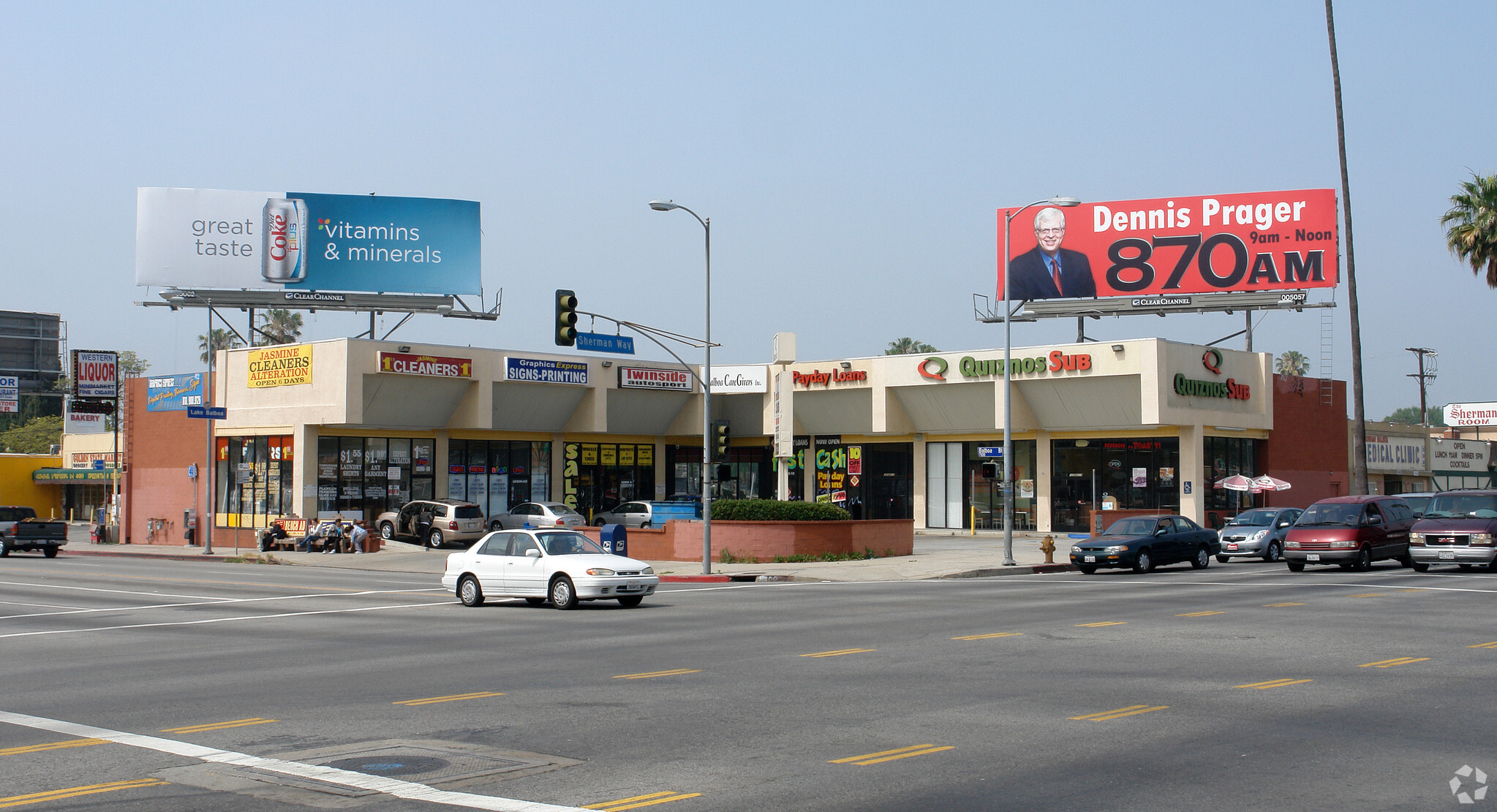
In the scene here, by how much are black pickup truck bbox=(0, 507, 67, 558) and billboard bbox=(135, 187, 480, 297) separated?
10732 millimetres

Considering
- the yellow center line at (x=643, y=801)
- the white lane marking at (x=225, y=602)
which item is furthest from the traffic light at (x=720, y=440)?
the yellow center line at (x=643, y=801)

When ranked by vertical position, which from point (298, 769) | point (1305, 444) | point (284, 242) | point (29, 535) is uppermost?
point (284, 242)

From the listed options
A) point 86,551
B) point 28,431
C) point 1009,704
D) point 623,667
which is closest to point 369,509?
point 86,551

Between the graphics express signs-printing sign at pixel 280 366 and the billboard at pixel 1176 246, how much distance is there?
2702 cm

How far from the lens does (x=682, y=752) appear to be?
9.27 m

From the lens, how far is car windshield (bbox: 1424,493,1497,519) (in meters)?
29.3

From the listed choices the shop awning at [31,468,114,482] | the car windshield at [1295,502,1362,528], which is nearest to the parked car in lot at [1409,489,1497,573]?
the car windshield at [1295,502,1362,528]

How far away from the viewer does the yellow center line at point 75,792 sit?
780cm

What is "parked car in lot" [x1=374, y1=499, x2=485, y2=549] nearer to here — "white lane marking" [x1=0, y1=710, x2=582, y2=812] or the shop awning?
"white lane marking" [x1=0, y1=710, x2=582, y2=812]

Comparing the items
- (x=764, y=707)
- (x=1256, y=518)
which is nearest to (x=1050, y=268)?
(x=1256, y=518)

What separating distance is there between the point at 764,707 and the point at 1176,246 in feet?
148

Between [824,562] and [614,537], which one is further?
[824,562]

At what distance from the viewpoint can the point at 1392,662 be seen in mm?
13992

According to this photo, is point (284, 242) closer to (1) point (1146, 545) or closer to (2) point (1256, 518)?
(1) point (1146, 545)
